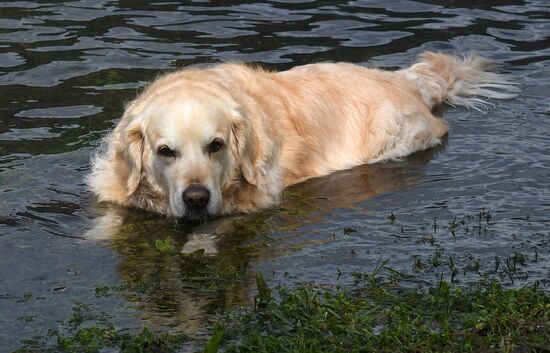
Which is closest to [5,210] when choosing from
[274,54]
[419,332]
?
[419,332]

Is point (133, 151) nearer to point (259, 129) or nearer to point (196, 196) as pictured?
point (196, 196)

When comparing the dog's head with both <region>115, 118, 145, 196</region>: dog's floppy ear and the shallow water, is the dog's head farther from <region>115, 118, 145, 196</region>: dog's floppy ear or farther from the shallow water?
the shallow water

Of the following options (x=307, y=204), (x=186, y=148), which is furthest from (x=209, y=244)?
(x=307, y=204)

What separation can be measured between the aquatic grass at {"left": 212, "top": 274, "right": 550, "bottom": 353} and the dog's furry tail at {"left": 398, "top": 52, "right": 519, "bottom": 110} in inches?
179

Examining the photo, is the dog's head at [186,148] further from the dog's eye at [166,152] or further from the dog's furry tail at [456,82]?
the dog's furry tail at [456,82]

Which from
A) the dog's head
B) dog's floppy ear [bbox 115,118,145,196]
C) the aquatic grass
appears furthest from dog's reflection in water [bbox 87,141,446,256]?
the aquatic grass

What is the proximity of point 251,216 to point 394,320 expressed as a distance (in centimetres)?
259

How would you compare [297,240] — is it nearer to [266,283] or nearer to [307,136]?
[266,283]

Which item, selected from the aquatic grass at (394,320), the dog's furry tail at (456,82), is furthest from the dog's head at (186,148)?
the dog's furry tail at (456,82)

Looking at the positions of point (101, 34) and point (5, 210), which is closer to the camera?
point (5, 210)

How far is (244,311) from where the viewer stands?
6277 mm

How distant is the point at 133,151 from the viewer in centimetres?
835

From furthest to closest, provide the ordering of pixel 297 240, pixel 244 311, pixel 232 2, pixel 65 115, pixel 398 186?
1. pixel 232 2
2. pixel 65 115
3. pixel 398 186
4. pixel 297 240
5. pixel 244 311

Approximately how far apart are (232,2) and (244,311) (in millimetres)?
7971
